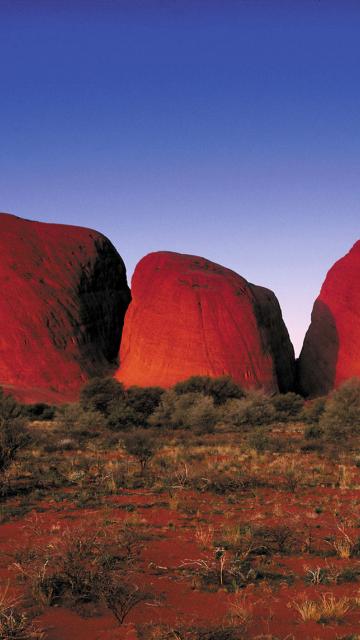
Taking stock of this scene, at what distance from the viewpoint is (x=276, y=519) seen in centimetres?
802

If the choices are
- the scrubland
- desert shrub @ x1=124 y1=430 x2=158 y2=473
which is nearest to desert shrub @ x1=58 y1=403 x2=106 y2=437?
the scrubland

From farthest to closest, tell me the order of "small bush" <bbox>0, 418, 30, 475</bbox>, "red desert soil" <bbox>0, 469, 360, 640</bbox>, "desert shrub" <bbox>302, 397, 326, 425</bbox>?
"desert shrub" <bbox>302, 397, 326, 425</bbox>, "small bush" <bbox>0, 418, 30, 475</bbox>, "red desert soil" <bbox>0, 469, 360, 640</bbox>

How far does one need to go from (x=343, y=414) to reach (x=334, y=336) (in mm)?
16715

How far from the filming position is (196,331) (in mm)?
33906

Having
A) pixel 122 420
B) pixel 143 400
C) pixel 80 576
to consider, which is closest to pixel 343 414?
pixel 122 420

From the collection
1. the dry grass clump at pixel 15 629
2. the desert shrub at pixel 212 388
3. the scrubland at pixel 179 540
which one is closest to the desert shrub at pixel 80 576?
the scrubland at pixel 179 540

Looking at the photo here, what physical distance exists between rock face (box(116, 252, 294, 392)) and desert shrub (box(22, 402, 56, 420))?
6.25 metres

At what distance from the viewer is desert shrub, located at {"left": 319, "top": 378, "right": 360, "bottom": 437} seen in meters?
19.0

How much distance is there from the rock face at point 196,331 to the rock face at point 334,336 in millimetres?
1751

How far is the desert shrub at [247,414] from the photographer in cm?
2458

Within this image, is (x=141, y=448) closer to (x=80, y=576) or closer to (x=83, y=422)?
(x=80, y=576)

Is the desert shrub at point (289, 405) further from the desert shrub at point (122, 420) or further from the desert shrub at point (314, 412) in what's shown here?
the desert shrub at point (122, 420)

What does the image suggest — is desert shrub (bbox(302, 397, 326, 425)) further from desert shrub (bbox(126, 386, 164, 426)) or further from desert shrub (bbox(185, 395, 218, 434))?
desert shrub (bbox(126, 386, 164, 426))

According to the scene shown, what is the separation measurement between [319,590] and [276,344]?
3153cm
